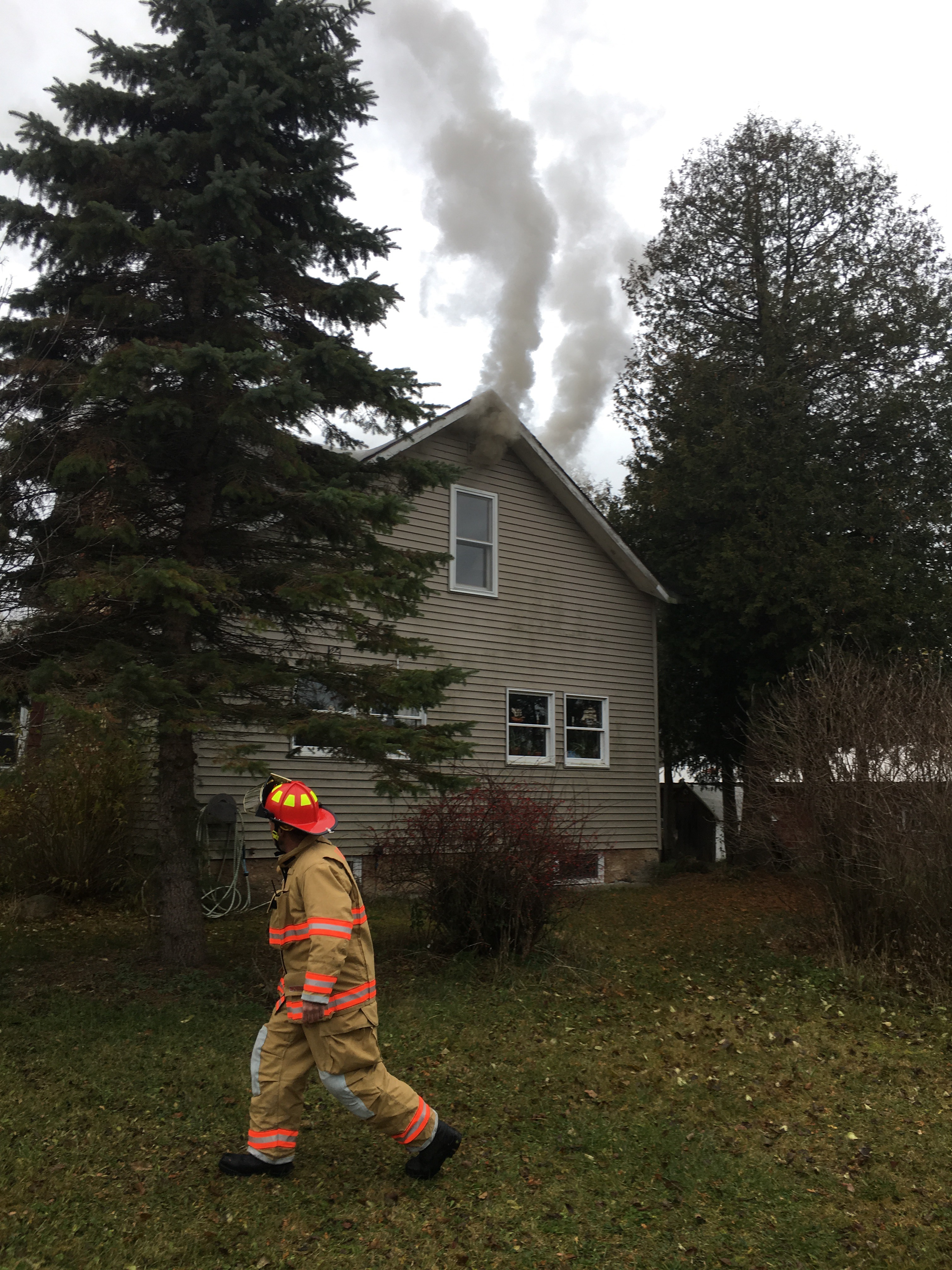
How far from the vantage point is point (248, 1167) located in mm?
5008

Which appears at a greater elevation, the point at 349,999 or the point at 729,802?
the point at 729,802

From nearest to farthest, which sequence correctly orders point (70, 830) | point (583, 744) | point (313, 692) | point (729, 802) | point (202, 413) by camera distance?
point (202, 413), point (313, 692), point (70, 830), point (583, 744), point (729, 802)

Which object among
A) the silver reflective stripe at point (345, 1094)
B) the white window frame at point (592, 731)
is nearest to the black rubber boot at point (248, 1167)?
the silver reflective stripe at point (345, 1094)

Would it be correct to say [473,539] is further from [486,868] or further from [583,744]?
[486,868]

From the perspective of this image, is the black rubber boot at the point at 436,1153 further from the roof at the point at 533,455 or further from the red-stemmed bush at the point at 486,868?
the roof at the point at 533,455

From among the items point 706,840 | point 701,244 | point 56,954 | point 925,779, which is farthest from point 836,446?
point 56,954

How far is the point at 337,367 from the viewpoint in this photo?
8.80 m

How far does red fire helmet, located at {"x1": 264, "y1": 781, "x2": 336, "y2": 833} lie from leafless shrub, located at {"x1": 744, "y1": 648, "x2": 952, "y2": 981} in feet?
19.6

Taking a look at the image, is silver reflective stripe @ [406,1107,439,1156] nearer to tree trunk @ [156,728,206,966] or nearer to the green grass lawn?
the green grass lawn

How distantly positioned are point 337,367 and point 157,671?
117 inches

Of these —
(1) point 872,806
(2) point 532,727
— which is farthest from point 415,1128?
(2) point 532,727

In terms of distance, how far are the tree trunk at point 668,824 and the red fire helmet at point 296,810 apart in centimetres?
1626

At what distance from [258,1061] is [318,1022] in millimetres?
486

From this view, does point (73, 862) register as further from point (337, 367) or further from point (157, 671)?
point (337, 367)
